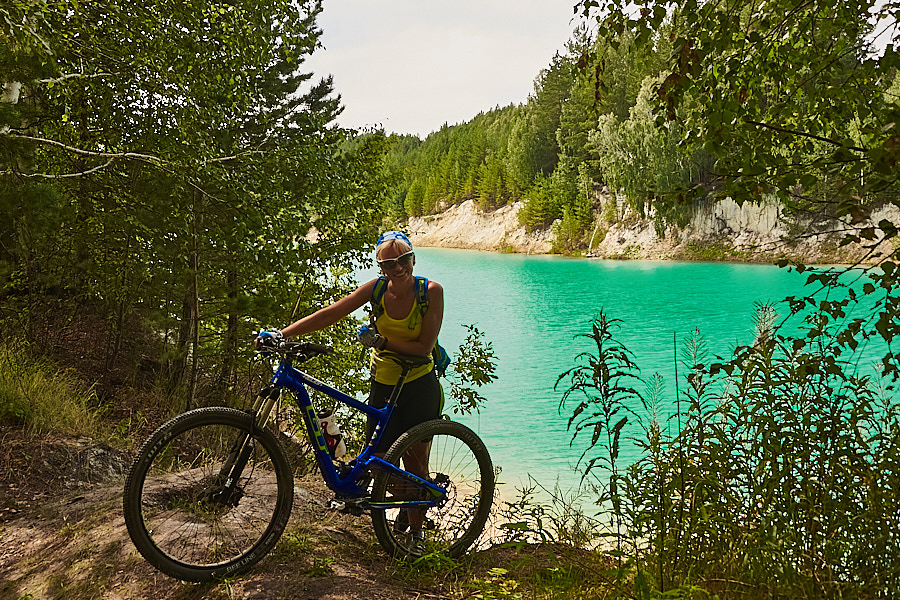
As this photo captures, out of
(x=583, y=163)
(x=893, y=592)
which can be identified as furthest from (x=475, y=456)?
(x=583, y=163)

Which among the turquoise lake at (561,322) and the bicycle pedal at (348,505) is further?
the turquoise lake at (561,322)

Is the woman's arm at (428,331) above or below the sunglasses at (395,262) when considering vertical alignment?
below

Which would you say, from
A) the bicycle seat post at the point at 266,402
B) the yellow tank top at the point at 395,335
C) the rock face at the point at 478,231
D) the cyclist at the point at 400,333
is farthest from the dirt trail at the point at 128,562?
the rock face at the point at 478,231

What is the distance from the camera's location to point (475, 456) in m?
4.10

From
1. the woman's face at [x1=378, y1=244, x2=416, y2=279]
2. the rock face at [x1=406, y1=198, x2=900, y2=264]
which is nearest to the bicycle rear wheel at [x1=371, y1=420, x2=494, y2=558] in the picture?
the woman's face at [x1=378, y1=244, x2=416, y2=279]

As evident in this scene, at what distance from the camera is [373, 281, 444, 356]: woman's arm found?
377cm

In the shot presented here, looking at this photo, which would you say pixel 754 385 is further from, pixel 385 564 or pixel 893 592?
pixel 385 564

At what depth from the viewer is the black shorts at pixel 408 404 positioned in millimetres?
3945

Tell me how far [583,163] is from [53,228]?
67349 millimetres

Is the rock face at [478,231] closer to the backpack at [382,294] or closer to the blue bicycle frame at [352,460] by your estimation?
the backpack at [382,294]

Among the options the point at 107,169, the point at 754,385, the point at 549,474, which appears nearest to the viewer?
the point at 754,385

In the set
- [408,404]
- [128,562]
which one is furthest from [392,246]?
[128,562]

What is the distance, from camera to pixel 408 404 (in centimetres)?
397

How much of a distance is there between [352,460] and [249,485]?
1.99 feet
